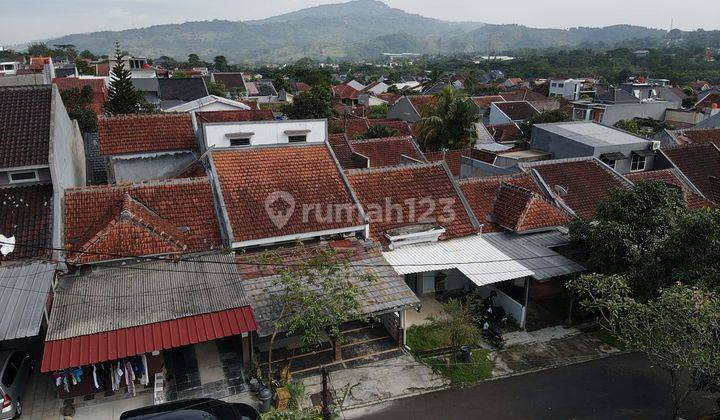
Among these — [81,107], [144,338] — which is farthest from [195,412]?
[81,107]

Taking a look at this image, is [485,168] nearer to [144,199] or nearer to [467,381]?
[467,381]

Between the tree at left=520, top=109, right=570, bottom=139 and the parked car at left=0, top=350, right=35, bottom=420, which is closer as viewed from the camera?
the parked car at left=0, top=350, right=35, bottom=420

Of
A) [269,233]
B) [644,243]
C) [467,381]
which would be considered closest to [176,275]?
[269,233]

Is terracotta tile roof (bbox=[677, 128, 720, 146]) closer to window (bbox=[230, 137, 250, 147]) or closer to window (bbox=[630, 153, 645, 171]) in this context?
window (bbox=[630, 153, 645, 171])

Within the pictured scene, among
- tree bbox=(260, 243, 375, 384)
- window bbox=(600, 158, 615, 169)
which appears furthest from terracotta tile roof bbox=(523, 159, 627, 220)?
tree bbox=(260, 243, 375, 384)

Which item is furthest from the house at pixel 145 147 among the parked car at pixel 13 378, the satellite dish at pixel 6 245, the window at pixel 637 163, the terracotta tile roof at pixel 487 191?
the window at pixel 637 163

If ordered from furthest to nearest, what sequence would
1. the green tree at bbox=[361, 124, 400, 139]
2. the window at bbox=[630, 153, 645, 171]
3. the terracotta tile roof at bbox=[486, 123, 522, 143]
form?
the terracotta tile roof at bbox=[486, 123, 522, 143] → the green tree at bbox=[361, 124, 400, 139] → the window at bbox=[630, 153, 645, 171]
